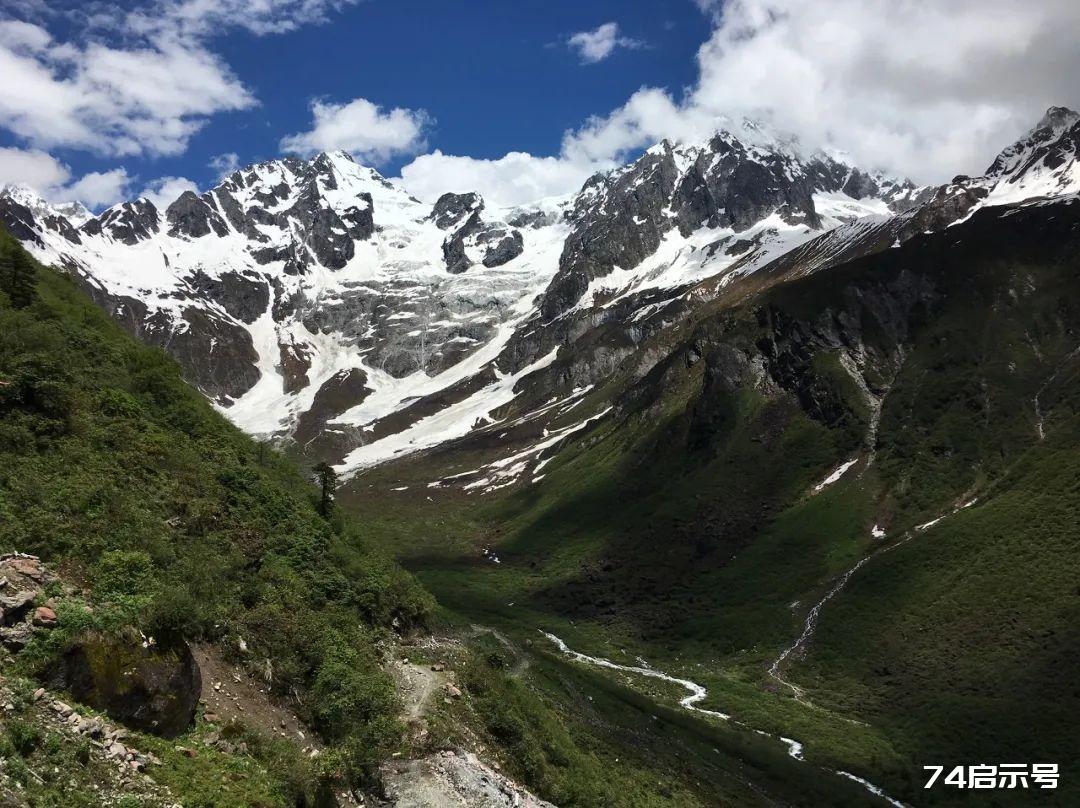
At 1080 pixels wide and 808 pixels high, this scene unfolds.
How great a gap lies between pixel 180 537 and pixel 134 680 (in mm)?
10201

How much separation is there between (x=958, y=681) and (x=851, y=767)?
23727mm

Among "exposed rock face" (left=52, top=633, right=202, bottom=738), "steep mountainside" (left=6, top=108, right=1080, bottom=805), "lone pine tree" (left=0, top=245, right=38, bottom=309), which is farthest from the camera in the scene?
"steep mountainside" (left=6, top=108, right=1080, bottom=805)

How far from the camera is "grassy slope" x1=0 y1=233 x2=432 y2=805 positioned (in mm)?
19969

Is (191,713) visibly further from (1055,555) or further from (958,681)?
(1055,555)

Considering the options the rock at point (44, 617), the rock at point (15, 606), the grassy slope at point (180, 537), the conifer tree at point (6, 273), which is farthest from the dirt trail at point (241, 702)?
the conifer tree at point (6, 273)

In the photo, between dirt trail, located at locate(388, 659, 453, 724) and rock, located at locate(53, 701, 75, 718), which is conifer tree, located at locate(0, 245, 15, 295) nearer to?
dirt trail, located at locate(388, 659, 453, 724)

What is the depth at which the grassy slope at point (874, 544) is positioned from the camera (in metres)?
84.2

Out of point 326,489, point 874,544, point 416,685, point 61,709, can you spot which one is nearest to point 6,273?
point 326,489

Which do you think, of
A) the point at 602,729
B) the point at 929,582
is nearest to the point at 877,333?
the point at 929,582

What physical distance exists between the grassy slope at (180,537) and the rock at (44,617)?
9.0 inches

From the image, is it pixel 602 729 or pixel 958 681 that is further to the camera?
pixel 958 681

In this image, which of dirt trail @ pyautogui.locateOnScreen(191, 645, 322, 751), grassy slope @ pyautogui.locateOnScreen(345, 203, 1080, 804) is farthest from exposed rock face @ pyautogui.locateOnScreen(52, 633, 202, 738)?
grassy slope @ pyautogui.locateOnScreen(345, 203, 1080, 804)

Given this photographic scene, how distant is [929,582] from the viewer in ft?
339

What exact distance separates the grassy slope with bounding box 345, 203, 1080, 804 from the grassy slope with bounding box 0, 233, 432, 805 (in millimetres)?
62499
